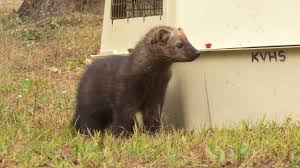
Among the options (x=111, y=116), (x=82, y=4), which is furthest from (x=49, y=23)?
(x=111, y=116)

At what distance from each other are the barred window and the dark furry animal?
1.47 feet

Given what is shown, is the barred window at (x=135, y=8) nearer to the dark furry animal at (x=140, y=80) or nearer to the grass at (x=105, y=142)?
the dark furry animal at (x=140, y=80)

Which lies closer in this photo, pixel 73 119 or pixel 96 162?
pixel 96 162

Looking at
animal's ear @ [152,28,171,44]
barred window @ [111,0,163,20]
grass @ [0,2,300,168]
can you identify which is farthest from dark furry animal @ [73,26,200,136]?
barred window @ [111,0,163,20]

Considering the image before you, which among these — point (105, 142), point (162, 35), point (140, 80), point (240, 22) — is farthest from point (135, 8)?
point (105, 142)

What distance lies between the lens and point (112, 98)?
A: 6844 mm

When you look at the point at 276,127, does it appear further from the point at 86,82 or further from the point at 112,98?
the point at 86,82

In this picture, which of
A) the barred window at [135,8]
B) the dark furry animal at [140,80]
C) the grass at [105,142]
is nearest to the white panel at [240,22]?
the dark furry animal at [140,80]

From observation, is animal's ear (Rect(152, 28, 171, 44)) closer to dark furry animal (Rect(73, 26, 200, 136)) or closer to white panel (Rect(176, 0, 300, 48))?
dark furry animal (Rect(73, 26, 200, 136))

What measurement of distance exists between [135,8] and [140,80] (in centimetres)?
119

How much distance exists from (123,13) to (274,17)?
1935 mm

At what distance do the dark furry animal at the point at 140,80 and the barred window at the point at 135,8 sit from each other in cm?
45

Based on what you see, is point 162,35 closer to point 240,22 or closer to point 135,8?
point 240,22

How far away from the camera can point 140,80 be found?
6.74 metres
